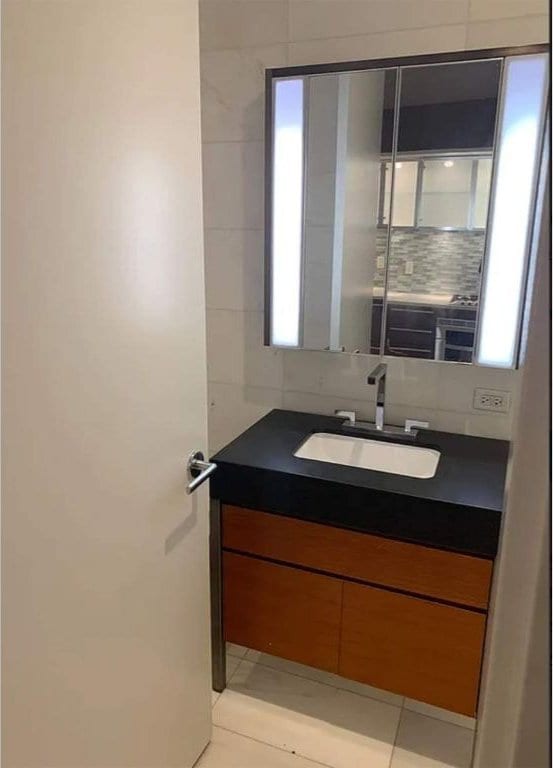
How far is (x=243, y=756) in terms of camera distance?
159cm

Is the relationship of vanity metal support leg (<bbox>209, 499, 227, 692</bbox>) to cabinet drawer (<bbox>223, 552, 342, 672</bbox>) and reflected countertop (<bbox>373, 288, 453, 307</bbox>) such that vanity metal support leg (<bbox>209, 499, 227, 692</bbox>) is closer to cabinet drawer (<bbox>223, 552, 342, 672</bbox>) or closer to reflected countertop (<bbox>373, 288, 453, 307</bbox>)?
cabinet drawer (<bbox>223, 552, 342, 672</bbox>)

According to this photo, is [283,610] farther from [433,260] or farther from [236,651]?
[433,260]

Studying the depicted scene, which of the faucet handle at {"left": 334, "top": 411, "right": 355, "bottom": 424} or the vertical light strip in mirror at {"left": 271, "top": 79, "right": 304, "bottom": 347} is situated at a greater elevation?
the vertical light strip in mirror at {"left": 271, "top": 79, "right": 304, "bottom": 347}

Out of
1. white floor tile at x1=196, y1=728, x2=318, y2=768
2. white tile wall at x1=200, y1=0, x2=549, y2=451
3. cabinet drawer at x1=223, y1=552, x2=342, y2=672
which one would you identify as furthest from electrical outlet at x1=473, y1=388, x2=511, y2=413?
white floor tile at x1=196, y1=728, x2=318, y2=768

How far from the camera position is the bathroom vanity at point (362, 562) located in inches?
55.8

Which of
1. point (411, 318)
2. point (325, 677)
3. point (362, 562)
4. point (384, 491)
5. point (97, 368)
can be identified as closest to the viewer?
point (97, 368)

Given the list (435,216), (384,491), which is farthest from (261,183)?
(384,491)

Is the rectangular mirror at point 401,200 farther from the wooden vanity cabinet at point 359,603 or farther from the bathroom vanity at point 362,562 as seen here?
the wooden vanity cabinet at point 359,603

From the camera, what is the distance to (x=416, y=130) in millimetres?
1642

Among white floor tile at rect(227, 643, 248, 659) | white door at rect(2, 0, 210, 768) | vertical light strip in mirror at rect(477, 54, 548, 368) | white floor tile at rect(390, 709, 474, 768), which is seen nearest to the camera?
white door at rect(2, 0, 210, 768)

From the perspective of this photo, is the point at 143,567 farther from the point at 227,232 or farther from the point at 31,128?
the point at 227,232

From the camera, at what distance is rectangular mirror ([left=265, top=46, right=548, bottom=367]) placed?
1.54 meters

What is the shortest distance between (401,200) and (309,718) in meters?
1.69

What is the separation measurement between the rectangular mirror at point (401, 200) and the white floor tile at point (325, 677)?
3.79ft
